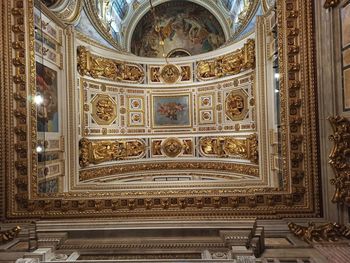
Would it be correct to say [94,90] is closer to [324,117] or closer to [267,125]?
[267,125]

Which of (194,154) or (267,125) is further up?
(267,125)

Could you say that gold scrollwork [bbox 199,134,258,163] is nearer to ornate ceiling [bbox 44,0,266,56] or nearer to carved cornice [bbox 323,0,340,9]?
carved cornice [bbox 323,0,340,9]

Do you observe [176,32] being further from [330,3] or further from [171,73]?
[330,3]

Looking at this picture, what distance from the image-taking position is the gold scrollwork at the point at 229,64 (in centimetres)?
829

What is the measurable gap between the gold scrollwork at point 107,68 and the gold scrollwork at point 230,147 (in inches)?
135

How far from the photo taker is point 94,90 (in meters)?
9.12

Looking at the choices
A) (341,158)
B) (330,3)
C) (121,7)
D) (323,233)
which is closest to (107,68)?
(121,7)

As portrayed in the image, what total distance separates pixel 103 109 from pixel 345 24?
7224 millimetres

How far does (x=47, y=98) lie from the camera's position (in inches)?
278

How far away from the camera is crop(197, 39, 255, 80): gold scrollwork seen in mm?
8289

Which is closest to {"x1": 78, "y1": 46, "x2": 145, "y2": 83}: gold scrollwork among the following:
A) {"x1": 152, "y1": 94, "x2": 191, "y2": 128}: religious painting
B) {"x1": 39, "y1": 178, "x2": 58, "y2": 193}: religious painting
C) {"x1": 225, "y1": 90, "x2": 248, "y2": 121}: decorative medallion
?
{"x1": 152, "y1": 94, "x2": 191, "y2": 128}: religious painting

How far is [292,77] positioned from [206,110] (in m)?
4.12

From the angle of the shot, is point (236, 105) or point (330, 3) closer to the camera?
point (330, 3)

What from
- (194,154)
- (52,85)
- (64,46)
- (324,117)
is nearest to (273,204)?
(324,117)
